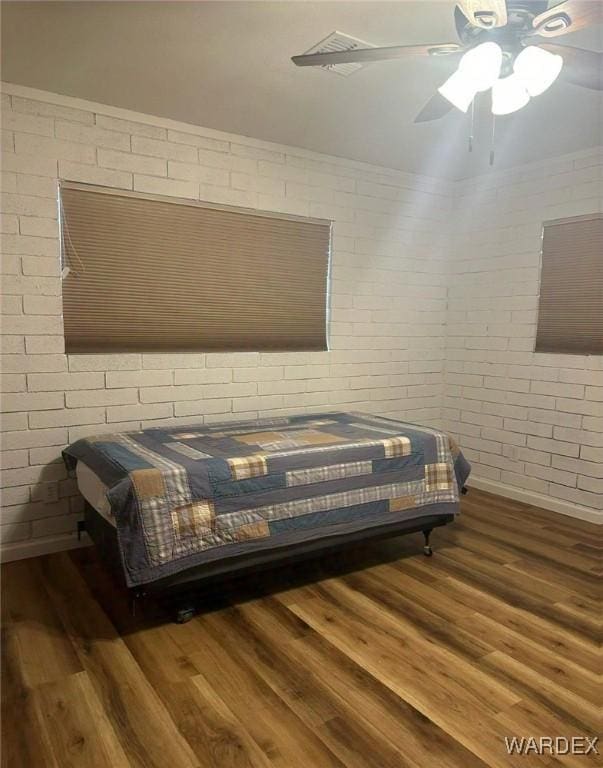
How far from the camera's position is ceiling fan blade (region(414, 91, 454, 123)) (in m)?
2.18

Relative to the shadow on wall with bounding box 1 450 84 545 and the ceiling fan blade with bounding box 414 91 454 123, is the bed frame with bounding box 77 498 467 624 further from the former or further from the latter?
the ceiling fan blade with bounding box 414 91 454 123

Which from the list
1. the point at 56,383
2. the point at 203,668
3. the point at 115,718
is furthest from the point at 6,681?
the point at 56,383

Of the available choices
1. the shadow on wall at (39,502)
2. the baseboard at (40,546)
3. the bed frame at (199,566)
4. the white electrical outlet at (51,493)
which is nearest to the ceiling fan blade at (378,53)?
the bed frame at (199,566)

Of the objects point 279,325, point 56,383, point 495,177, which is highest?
point 495,177

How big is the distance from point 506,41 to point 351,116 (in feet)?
4.87

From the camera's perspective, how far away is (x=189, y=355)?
3389 mm

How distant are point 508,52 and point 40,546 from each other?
10.2ft

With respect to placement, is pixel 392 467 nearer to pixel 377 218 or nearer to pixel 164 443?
pixel 164 443

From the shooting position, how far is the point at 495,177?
13.7 feet

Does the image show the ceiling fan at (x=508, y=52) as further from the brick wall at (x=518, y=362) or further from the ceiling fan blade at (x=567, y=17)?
the brick wall at (x=518, y=362)

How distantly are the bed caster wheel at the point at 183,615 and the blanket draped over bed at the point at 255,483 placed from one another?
10.3 inches

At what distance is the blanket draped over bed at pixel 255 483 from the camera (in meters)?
2.16

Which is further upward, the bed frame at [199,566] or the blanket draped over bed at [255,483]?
the blanket draped over bed at [255,483]

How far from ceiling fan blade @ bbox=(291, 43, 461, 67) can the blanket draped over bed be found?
5.20ft
